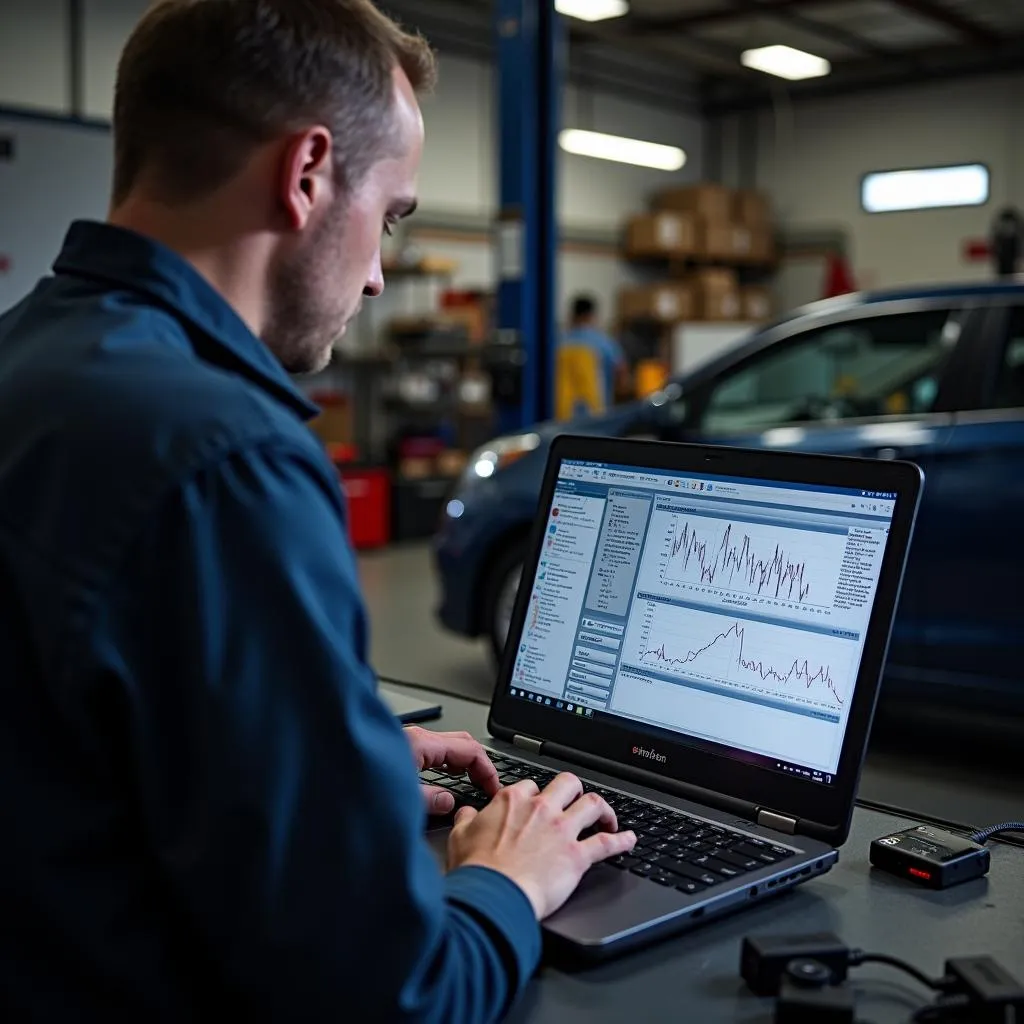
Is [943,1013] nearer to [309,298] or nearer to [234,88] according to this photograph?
[309,298]

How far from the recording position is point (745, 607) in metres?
1.28

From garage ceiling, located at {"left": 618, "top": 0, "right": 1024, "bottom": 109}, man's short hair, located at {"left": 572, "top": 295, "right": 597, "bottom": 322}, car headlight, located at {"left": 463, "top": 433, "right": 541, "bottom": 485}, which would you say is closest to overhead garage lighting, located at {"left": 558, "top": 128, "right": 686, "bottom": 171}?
garage ceiling, located at {"left": 618, "top": 0, "right": 1024, "bottom": 109}

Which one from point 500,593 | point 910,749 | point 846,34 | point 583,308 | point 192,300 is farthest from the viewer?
point 846,34

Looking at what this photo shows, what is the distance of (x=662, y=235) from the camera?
1205 centimetres

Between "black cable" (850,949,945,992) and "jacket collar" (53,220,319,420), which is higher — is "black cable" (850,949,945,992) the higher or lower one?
the lower one

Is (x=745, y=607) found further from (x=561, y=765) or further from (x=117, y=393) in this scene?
(x=117, y=393)

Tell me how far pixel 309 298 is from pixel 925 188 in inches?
477

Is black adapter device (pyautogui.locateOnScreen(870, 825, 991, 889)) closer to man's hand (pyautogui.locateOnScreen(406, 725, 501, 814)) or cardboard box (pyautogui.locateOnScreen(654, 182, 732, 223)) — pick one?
man's hand (pyautogui.locateOnScreen(406, 725, 501, 814))

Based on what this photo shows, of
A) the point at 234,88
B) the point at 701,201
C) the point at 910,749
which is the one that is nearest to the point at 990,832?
the point at 234,88

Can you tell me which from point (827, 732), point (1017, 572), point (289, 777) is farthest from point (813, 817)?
point (1017, 572)

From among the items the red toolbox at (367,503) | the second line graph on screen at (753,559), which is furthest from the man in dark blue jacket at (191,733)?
the red toolbox at (367,503)

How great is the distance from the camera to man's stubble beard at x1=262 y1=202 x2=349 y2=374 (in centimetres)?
98

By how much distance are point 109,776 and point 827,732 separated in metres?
0.66

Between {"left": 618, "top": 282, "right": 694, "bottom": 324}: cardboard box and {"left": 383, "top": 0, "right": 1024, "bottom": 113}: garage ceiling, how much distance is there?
6.24ft
